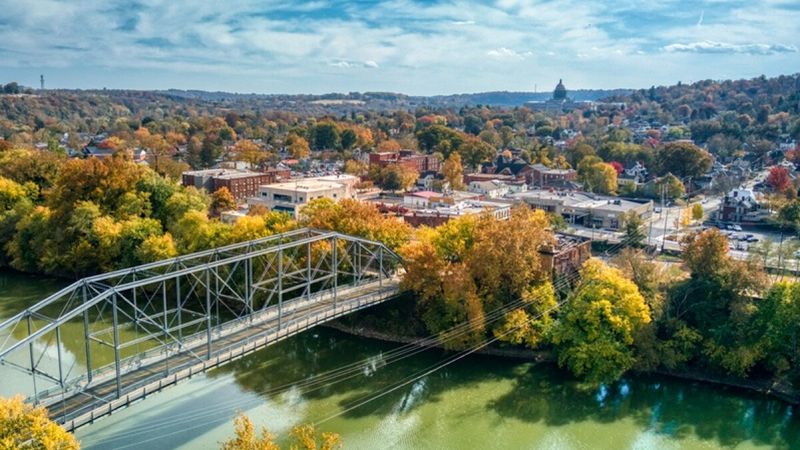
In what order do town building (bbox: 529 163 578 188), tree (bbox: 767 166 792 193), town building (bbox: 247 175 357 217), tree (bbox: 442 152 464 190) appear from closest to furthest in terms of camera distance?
Answer: town building (bbox: 247 175 357 217) → tree (bbox: 767 166 792 193) → tree (bbox: 442 152 464 190) → town building (bbox: 529 163 578 188)

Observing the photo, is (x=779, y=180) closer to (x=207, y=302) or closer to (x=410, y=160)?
(x=410, y=160)

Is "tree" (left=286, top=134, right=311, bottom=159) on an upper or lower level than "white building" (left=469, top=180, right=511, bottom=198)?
upper

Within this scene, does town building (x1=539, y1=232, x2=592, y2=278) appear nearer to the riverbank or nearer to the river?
the riverbank

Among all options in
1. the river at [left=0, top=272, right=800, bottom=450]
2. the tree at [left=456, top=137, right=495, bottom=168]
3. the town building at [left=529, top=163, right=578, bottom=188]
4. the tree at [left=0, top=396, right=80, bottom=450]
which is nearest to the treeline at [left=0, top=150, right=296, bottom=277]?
the river at [left=0, top=272, right=800, bottom=450]

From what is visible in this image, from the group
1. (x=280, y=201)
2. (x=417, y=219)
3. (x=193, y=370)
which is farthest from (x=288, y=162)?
(x=193, y=370)

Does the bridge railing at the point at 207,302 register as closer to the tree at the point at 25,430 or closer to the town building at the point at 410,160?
the tree at the point at 25,430

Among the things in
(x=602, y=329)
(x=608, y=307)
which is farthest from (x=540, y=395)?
(x=608, y=307)

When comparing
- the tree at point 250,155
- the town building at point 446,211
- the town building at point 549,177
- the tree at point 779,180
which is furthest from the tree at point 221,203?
the tree at point 779,180
